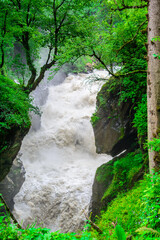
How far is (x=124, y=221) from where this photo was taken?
342cm

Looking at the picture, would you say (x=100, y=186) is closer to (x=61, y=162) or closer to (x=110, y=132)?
(x=110, y=132)

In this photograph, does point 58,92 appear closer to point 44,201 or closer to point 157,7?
point 44,201

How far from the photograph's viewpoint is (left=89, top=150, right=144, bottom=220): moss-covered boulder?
5.07 meters

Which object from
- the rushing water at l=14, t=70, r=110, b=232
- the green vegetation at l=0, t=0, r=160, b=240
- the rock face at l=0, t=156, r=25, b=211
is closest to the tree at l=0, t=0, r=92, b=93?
the green vegetation at l=0, t=0, r=160, b=240

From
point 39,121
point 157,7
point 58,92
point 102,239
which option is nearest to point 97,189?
point 102,239

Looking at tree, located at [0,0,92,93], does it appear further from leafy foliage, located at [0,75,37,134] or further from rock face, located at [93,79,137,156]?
rock face, located at [93,79,137,156]

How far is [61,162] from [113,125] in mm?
6758

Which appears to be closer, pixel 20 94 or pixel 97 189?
pixel 20 94

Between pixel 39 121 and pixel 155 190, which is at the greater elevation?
pixel 39 121

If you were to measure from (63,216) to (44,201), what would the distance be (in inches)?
59.9

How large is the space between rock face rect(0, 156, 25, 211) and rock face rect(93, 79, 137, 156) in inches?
187

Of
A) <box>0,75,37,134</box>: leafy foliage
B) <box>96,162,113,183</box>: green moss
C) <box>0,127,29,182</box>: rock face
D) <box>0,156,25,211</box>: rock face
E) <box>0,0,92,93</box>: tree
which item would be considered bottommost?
<box>0,156,25,211</box>: rock face

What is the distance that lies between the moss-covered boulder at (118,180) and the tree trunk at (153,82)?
203 cm

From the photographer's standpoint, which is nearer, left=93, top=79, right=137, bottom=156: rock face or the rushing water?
left=93, top=79, right=137, bottom=156: rock face
